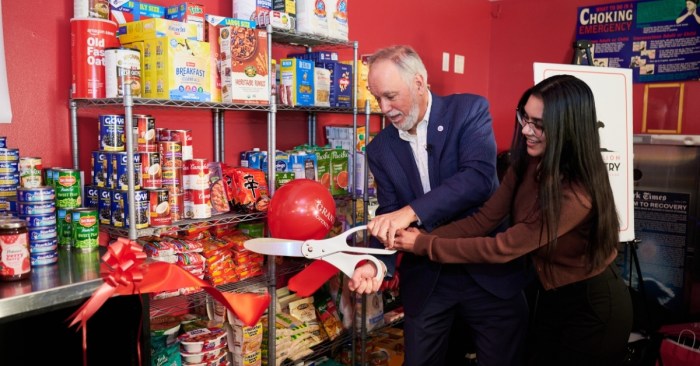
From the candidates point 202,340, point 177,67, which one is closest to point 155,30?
point 177,67

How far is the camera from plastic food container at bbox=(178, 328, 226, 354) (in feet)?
7.45

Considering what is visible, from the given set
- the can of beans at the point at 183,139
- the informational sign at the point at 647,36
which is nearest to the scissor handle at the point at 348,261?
the can of beans at the point at 183,139

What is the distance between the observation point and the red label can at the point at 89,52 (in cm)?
204

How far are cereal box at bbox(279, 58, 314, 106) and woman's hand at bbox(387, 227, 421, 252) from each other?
89 cm

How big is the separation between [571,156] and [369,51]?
2.23 metres

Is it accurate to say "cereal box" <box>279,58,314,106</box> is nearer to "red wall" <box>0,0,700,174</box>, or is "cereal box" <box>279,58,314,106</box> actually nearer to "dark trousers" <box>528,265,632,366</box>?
"red wall" <box>0,0,700,174</box>

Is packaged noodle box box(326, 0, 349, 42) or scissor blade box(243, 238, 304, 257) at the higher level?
packaged noodle box box(326, 0, 349, 42)

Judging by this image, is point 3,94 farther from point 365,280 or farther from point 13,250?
point 365,280

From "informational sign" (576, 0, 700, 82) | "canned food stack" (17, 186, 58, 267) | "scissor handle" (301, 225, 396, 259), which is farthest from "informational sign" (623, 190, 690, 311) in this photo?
"canned food stack" (17, 186, 58, 267)

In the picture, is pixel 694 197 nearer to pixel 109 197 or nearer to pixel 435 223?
pixel 435 223

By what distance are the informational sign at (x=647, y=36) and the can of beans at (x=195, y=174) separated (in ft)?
11.3

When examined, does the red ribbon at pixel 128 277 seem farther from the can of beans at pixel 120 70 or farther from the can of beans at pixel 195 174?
the can of beans at pixel 120 70

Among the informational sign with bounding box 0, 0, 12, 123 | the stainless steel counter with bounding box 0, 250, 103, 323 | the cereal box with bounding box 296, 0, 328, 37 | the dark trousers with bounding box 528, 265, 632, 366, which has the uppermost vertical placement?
the cereal box with bounding box 296, 0, 328, 37

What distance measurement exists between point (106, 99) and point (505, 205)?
1.52 metres
